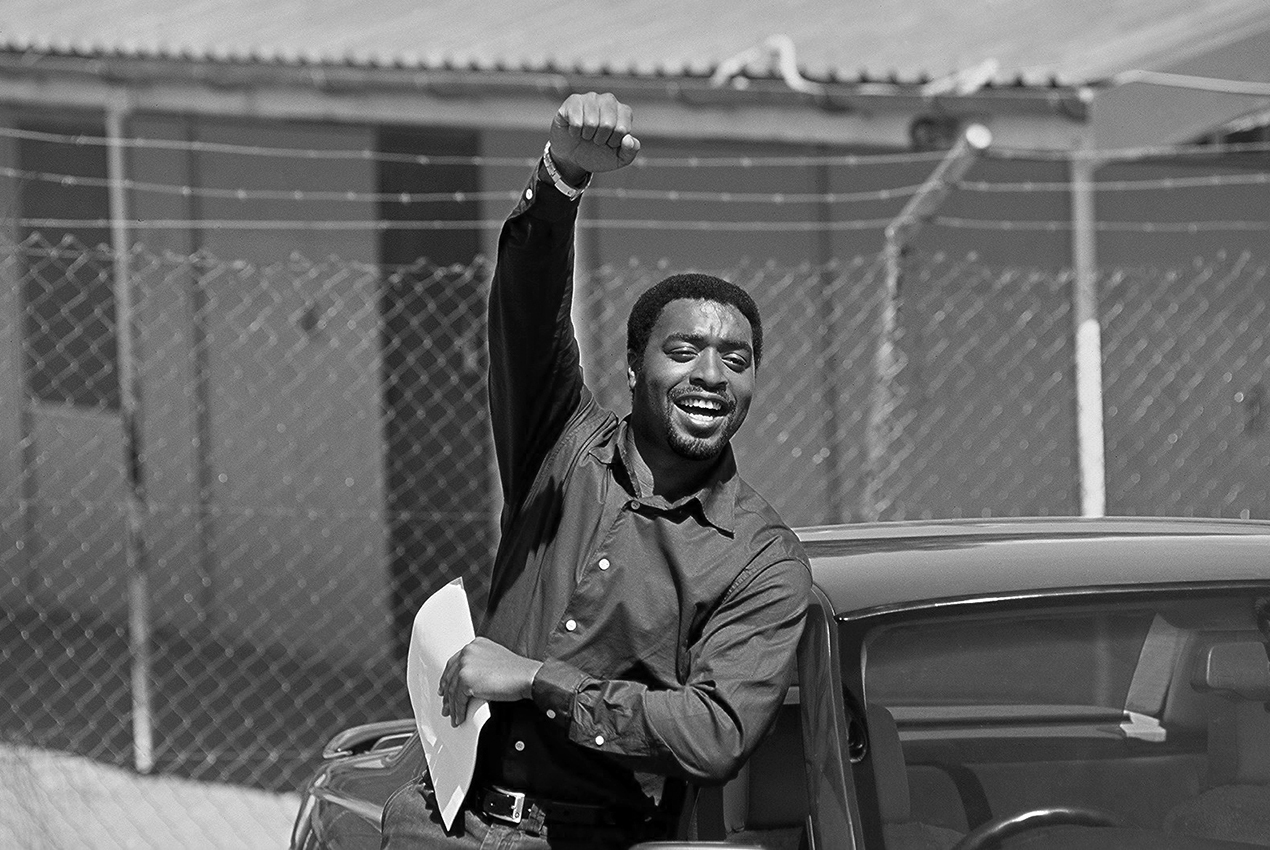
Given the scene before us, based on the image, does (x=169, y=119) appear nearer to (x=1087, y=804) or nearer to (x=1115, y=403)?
(x=1115, y=403)

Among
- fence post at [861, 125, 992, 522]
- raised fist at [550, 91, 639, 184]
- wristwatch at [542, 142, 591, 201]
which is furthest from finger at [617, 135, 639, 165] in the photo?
fence post at [861, 125, 992, 522]

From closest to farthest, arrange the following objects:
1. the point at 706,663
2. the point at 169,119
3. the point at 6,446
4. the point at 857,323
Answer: the point at 706,663
the point at 857,323
the point at 169,119
the point at 6,446

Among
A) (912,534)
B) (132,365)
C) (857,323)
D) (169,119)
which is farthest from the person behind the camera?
(169,119)

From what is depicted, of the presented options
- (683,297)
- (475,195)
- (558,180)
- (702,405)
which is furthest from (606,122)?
(475,195)

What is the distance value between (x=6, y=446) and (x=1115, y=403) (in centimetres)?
608

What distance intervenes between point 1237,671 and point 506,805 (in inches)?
44.6

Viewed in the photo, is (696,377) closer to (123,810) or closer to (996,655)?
(996,655)

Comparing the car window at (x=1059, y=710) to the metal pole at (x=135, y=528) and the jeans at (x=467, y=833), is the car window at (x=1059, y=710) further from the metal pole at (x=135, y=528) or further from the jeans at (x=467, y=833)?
the metal pole at (x=135, y=528)

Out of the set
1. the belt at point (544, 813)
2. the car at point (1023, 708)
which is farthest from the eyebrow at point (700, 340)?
the belt at point (544, 813)

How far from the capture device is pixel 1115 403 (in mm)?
7176

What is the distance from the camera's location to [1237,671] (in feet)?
8.76

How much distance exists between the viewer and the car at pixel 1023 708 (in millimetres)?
2473

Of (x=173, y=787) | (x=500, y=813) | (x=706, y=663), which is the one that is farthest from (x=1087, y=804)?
(x=173, y=787)

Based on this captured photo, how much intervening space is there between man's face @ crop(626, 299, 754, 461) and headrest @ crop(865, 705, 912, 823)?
18.3 inches
